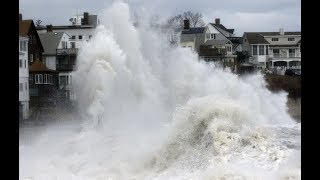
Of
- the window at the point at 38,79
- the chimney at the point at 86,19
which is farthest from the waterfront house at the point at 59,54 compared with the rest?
the chimney at the point at 86,19

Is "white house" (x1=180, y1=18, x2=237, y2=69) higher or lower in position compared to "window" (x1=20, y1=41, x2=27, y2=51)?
higher

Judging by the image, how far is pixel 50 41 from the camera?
192 ft

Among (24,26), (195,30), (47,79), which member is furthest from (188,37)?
(24,26)

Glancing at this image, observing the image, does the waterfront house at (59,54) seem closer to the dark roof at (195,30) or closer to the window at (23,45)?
the window at (23,45)

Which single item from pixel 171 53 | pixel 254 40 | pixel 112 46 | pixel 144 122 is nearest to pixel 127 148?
pixel 144 122

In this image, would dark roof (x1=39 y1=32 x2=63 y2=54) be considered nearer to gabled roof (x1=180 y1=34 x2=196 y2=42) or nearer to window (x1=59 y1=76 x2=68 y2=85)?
window (x1=59 y1=76 x2=68 y2=85)

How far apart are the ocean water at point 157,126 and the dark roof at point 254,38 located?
108 ft

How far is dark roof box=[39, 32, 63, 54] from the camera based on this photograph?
2270 inches

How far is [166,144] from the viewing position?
17000mm

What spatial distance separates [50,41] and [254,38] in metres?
29.6

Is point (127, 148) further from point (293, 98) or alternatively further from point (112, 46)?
point (293, 98)

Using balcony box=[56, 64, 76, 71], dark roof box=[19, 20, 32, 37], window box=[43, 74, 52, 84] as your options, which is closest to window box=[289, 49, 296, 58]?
balcony box=[56, 64, 76, 71]

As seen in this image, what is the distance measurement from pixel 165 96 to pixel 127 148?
17.5 meters

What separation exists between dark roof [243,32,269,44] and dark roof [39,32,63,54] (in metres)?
27.7
